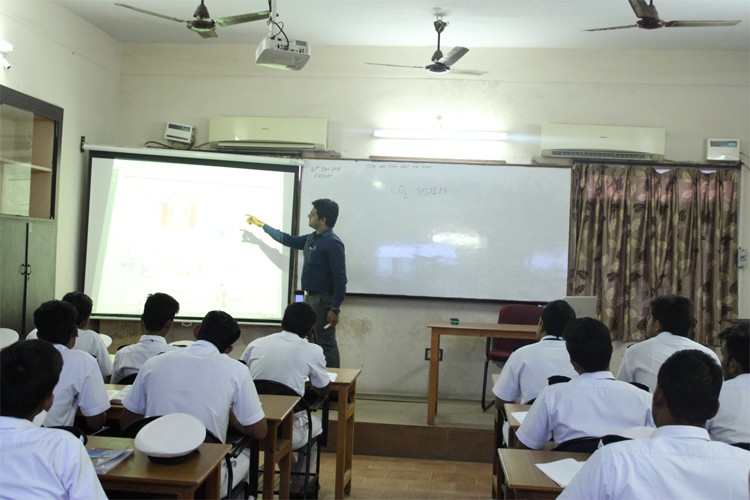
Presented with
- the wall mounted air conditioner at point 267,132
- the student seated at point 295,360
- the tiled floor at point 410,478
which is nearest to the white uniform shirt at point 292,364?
the student seated at point 295,360

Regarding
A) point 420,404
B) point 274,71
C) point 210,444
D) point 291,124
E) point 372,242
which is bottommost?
point 420,404

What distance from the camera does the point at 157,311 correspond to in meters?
3.69

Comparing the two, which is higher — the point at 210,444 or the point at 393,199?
the point at 393,199

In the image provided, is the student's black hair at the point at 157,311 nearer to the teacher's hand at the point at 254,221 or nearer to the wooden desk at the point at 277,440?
the wooden desk at the point at 277,440

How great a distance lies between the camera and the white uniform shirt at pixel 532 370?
3516mm

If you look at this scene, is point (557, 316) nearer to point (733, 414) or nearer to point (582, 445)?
point (733, 414)

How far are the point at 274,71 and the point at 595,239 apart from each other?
3.34 metres

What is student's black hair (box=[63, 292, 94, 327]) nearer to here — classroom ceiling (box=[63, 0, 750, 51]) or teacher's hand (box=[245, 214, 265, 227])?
Result: teacher's hand (box=[245, 214, 265, 227])

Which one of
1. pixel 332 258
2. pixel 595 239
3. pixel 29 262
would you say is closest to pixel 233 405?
pixel 332 258

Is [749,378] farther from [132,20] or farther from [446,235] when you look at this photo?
[132,20]

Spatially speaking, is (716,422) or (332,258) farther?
(332,258)

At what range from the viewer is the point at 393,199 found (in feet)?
21.7

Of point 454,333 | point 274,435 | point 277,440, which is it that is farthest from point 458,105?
point 274,435

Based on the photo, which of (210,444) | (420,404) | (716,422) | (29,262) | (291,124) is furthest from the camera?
(291,124)
